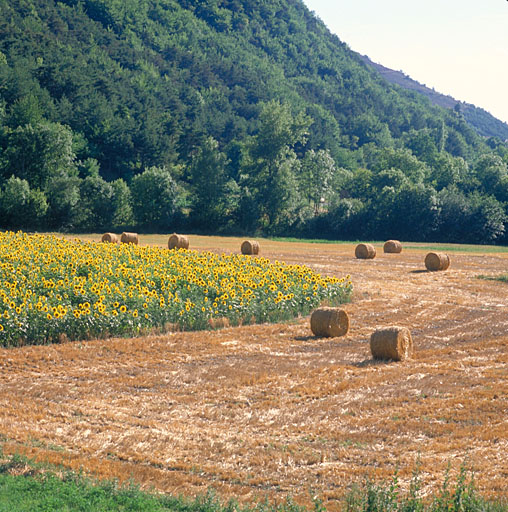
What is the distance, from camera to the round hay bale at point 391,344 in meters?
14.1

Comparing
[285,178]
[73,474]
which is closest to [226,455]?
[73,474]

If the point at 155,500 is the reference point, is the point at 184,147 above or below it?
above

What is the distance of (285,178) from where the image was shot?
7288 centimetres

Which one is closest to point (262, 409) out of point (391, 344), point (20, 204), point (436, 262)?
point (391, 344)

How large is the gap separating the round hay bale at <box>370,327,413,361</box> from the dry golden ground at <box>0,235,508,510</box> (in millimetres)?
368

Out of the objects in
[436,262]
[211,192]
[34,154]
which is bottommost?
[436,262]

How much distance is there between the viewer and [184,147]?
88438 millimetres

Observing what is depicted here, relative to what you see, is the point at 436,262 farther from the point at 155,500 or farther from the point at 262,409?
the point at 155,500

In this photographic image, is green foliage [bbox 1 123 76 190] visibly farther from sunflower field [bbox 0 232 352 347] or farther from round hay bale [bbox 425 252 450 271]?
round hay bale [bbox 425 252 450 271]

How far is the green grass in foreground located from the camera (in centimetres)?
658

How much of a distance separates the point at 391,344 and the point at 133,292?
686 centimetres

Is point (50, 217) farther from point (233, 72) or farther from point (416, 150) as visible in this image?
point (416, 150)

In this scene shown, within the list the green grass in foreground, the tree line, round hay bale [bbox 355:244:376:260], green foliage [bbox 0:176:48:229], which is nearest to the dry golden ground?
the green grass in foreground

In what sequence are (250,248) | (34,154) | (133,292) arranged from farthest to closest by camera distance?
(34,154), (250,248), (133,292)
